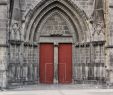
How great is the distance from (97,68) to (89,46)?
138 centimetres

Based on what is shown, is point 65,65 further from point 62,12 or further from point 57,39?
point 62,12

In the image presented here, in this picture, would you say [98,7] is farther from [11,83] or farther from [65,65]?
[11,83]

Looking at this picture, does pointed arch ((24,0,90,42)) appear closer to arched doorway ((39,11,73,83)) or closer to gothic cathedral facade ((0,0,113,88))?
gothic cathedral facade ((0,0,113,88))

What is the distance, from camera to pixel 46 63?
21938 mm

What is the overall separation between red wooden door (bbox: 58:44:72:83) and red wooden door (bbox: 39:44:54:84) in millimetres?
488

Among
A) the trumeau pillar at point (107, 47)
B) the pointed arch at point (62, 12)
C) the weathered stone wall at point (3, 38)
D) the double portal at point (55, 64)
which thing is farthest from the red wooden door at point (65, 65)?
the weathered stone wall at point (3, 38)

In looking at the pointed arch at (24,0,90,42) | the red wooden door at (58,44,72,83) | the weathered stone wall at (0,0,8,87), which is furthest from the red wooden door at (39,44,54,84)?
the weathered stone wall at (0,0,8,87)

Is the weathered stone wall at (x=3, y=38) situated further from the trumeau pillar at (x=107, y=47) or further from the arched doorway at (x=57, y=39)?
the trumeau pillar at (x=107, y=47)

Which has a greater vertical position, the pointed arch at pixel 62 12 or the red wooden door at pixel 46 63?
the pointed arch at pixel 62 12

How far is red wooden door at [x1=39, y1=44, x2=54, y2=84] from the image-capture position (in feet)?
71.7

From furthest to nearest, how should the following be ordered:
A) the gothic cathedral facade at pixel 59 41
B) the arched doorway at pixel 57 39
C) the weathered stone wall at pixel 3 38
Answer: the arched doorway at pixel 57 39 < the gothic cathedral facade at pixel 59 41 < the weathered stone wall at pixel 3 38

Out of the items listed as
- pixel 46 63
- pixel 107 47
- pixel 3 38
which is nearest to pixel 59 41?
pixel 46 63

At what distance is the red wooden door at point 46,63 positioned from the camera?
2186 cm

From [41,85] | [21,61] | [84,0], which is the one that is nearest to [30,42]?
[21,61]
